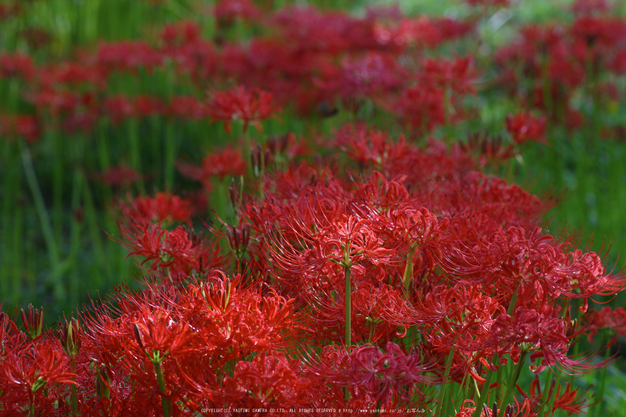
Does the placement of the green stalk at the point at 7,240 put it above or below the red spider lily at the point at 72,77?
below

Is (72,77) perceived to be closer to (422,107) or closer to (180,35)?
(180,35)

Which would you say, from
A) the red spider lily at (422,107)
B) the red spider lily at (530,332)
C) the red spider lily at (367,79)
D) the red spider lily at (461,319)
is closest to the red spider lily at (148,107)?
the red spider lily at (367,79)

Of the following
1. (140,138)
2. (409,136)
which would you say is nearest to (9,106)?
(140,138)

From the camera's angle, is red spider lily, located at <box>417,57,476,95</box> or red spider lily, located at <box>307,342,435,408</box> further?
red spider lily, located at <box>417,57,476,95</box>

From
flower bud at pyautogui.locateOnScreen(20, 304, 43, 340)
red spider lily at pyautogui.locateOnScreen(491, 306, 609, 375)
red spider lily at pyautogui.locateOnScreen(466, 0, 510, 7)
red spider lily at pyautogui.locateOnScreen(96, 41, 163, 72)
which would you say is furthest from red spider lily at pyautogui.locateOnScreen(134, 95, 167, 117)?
red spider lily at pyautogui.locateOnScreen(491, 306, 609, 375)

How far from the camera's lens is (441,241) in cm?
125

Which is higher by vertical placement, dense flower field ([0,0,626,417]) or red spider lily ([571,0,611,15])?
red spider lily ([571,0,611,15])

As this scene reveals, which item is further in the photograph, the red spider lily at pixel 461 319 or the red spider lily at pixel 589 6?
the red spider lily at pixel 589 6

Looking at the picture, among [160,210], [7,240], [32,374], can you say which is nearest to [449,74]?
[160,210]

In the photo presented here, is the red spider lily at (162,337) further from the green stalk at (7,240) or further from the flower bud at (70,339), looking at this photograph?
the green stalk at (7,240)

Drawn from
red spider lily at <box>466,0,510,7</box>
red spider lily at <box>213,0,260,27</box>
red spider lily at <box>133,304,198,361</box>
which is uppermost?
red spider lily at <box>466,0,510,7</box>

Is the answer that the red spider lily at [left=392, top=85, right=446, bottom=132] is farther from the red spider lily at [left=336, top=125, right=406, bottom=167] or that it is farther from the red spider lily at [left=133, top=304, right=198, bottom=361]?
the red spider lily at [left=133, top=304, right=198, bottom=361]

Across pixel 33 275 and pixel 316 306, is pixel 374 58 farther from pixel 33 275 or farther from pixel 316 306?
pixel 33 275

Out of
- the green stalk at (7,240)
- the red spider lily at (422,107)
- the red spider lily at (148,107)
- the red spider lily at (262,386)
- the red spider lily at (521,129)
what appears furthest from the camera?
the red spider lily at (148,107)
